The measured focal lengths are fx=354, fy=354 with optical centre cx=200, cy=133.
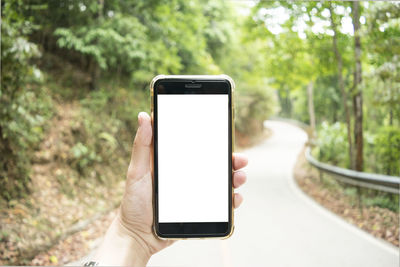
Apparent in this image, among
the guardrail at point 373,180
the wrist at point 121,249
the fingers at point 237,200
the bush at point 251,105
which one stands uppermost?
the fingers at point 237,200

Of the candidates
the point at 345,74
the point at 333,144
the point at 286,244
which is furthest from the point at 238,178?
the point at 333,144

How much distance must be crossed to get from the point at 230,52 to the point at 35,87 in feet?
43.1

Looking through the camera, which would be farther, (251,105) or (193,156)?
(251,105)

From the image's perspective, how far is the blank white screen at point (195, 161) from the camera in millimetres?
1946

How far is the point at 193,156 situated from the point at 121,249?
2.01 ft

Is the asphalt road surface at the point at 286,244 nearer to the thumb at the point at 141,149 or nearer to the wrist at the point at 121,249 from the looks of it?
the wrist at the point at 121,249

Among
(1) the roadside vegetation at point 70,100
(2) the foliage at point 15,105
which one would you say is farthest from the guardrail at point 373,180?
(2) the foliage at point 15,105

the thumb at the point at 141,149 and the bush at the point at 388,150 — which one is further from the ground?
the thumb at the point at 141,149

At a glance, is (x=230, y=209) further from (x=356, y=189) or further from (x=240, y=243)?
(x=356, y=189)

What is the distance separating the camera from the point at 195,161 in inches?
77.6

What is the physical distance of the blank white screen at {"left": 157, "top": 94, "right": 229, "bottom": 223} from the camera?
6.39 ft

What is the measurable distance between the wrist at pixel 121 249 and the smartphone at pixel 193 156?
130mm

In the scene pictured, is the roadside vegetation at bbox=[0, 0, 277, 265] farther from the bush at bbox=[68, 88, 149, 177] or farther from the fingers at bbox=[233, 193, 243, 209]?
the fingers at bbox=[233, 193, 243, 209]

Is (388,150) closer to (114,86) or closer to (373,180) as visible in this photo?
(373,180)
